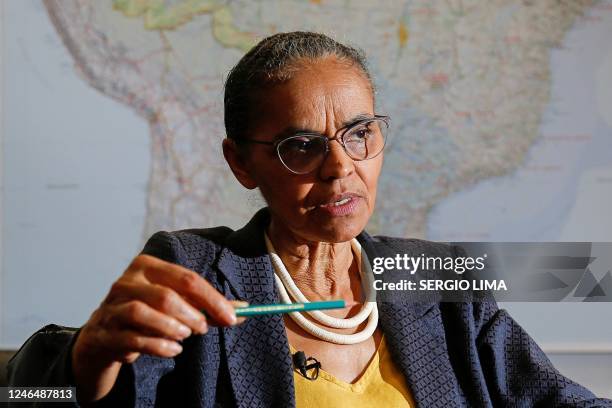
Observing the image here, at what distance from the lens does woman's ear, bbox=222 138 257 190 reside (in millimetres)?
1373

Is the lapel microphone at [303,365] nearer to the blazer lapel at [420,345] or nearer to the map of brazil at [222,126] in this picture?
the blazer lapel at [420,345]

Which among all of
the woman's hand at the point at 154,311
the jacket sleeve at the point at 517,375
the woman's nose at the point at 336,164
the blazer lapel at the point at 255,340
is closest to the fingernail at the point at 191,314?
the woman's hand at the point at 154,311

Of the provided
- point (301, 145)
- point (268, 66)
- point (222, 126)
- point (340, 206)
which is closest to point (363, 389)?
point (340, 206)

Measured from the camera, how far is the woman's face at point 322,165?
1.26 metres

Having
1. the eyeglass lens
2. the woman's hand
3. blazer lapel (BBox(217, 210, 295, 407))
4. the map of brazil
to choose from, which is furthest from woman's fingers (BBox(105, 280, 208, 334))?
the map of brazil

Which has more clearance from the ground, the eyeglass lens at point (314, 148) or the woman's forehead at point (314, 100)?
the woman's forehead at point (314, 100)

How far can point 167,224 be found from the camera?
2.30 meters

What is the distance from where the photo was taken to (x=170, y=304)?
2.84 ft

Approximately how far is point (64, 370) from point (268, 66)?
22.8 inches

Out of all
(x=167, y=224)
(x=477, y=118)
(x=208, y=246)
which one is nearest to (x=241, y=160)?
(x=208, y=246)

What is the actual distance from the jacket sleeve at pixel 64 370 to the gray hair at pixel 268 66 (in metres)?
0.43

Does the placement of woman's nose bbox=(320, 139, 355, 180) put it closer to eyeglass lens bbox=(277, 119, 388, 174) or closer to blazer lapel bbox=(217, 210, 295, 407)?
eyeglass lens bbox=(277, 119, 388, 174)

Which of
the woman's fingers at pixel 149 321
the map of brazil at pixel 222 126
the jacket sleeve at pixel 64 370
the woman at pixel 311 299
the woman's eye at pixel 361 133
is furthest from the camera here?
the map of brazil at pixel 222 126

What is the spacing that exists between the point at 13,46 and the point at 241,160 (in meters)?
1.18
